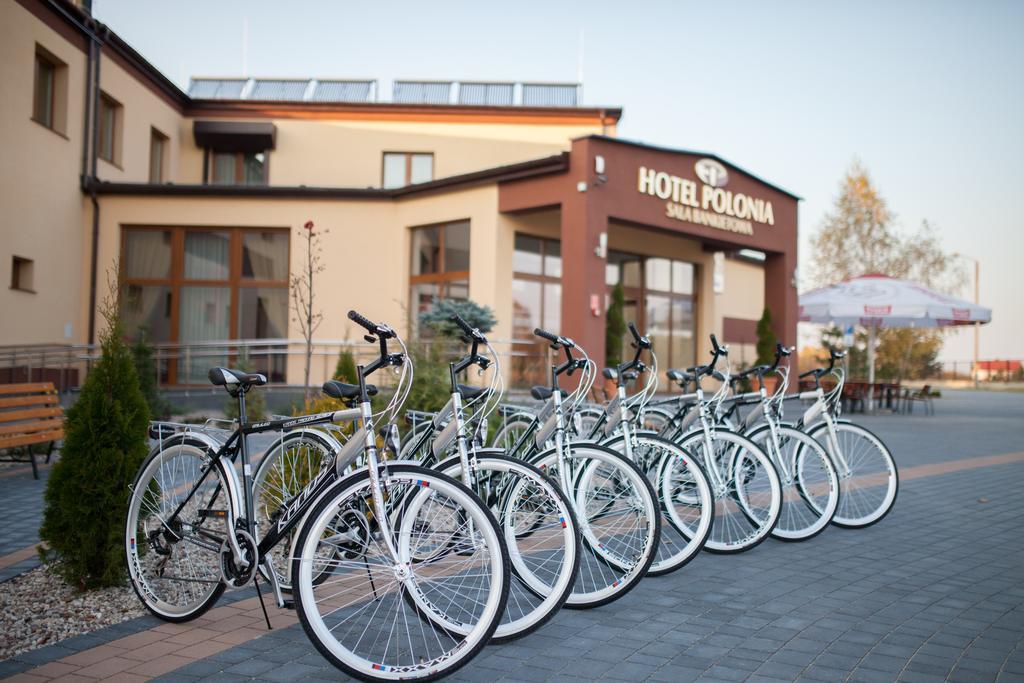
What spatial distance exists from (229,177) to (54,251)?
7212 millimetres

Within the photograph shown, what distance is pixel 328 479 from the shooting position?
357 centimetres

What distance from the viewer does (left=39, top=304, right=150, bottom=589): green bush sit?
4.27 metres

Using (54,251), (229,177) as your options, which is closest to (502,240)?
(54,251)

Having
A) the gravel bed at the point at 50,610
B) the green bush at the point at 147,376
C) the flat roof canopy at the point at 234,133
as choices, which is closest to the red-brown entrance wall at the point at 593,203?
the green bush at the point at 147,376

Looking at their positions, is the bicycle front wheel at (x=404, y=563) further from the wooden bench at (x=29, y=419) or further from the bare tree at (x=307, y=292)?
the bare tree at (x=307, y=292)

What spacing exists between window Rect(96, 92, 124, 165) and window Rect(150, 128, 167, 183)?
1.92 m

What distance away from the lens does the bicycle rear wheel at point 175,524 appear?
12.6ft

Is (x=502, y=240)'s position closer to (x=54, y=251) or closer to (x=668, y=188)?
(x=668, y=188)

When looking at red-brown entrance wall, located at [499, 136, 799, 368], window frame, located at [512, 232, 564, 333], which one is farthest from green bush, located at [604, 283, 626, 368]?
red-brown entrance wall, located at [499, 136, 799, 368]

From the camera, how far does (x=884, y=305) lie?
1752cm

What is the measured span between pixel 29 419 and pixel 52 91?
11721 mm

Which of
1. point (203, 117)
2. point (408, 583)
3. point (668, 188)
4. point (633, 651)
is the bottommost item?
point (633, 651)

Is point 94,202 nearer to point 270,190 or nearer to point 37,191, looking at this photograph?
point 37,191

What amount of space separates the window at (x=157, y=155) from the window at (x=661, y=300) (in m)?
11.8
